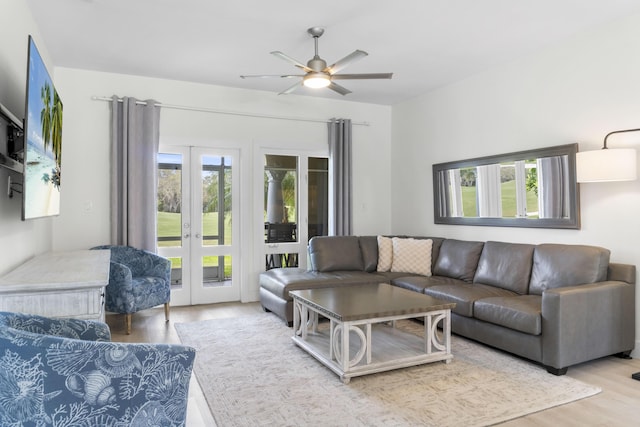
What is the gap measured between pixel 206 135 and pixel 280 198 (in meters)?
1.26

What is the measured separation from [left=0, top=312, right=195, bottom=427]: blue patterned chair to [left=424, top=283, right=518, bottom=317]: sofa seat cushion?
9.29 feet

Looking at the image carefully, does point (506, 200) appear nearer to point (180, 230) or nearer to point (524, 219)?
point (524, 219)

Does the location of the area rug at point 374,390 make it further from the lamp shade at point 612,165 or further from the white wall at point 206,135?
the white wall at point 206,135

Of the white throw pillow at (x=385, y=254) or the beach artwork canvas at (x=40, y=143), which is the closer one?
the beach artwork canvas at (x=40, y=143)

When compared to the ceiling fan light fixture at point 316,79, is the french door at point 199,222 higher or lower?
lower

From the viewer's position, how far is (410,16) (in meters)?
3.47

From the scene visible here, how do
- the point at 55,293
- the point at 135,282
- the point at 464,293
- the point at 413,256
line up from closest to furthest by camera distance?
1. the point at 55,293
2. the point at 464,293
3. the point at 135,282
4. the point at 413,256

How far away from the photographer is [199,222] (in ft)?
17.7

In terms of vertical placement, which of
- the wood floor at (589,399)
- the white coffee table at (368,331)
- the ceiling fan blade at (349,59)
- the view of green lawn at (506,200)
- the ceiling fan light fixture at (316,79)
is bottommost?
the wood floor at (589,399)

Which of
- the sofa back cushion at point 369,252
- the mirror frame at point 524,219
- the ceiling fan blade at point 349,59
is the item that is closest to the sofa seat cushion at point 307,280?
the sofa back cushion at point 369,252

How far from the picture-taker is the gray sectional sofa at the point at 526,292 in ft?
10.1

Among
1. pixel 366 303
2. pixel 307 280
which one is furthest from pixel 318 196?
pixel 366 303

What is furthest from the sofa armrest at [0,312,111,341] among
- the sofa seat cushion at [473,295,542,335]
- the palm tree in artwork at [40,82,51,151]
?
the sofa seat cushion at [473,295,542,335]

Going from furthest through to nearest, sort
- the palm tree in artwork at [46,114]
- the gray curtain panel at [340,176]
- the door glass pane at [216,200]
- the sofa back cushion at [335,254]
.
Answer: the gray curtain panel at [340,176] → the door glass pane at [216,200] → the sofa back cushion at [335,254] → the palm tree in artwork at [46,114]
